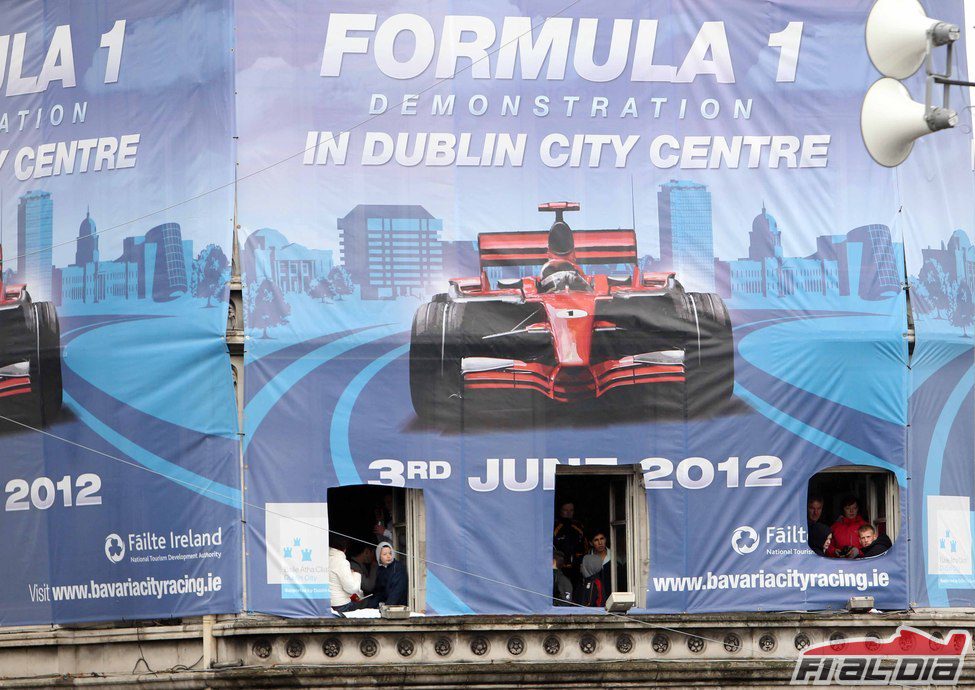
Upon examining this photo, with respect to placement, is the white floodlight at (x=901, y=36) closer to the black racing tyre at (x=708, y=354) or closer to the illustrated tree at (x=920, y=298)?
the black racing tyre at (x=708, y=354)

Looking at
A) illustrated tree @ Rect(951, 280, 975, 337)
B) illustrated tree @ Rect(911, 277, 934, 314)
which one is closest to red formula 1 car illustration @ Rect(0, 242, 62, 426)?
illustrated tree @ Rect(911, 277, 934, 314)

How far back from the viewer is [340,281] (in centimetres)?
2398

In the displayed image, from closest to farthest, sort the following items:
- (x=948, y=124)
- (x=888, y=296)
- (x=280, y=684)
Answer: (x=948, y=124) → (x=280, y=684) → (x=888, y=296)

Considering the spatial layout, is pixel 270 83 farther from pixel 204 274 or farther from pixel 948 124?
pixel 948 124

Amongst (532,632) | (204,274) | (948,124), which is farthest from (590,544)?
(948,124)

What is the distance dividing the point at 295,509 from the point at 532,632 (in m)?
3.49

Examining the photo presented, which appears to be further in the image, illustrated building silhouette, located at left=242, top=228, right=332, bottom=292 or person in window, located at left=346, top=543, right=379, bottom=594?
person in window, located at left=346, top=543, right=379, bottom=594

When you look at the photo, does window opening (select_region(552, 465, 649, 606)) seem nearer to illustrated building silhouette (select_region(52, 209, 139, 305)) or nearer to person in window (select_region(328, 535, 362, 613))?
person in window (select_region(328, 535, 362, 613))

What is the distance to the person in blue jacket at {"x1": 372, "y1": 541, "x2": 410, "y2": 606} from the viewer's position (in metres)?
23.8

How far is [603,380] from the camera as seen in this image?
2434cm

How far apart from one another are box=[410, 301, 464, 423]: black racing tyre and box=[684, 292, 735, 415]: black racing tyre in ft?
10.3

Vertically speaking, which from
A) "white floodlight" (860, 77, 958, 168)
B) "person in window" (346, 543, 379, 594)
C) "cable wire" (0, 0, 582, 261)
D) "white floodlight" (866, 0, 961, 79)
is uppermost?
"cable wire" (0, 0, 582, 261)

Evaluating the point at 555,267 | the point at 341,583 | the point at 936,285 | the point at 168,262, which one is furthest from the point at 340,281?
the point at 936,285

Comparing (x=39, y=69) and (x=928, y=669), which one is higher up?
(x=39, y=69)
